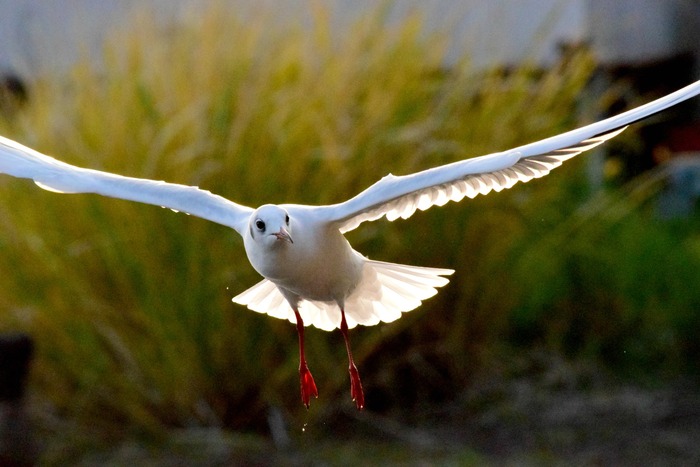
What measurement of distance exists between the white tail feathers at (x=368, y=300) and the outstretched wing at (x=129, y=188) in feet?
1.65

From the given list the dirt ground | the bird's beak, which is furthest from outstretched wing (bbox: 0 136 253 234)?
the dirt ground

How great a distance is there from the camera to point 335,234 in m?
3.81

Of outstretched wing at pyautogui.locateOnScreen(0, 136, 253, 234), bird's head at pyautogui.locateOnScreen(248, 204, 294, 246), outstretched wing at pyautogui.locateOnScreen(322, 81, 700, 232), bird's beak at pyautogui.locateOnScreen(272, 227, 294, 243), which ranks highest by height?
outstretched wing at pyautogui.locateOnScreen(0, 136, 253, 234)

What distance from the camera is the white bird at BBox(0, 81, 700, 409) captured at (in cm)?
361

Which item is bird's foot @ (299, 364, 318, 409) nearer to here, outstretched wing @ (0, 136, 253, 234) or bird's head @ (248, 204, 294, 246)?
outstretched wing @ (0, 136, 253, 234)

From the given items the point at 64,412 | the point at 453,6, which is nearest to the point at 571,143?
the point at 64,412

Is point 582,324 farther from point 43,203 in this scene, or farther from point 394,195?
point 394,195

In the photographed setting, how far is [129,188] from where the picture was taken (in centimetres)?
406

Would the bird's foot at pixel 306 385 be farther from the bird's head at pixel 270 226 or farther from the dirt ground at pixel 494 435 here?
the dirt ground at pixel 494 435

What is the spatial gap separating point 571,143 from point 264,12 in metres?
4.48

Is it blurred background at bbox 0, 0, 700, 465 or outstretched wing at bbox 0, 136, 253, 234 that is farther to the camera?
blurred background at bbox 0, 0, 700, 465

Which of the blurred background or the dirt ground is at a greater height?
the blurred background

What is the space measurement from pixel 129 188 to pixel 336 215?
2.49 feet

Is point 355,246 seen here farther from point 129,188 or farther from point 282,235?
point 282,235
